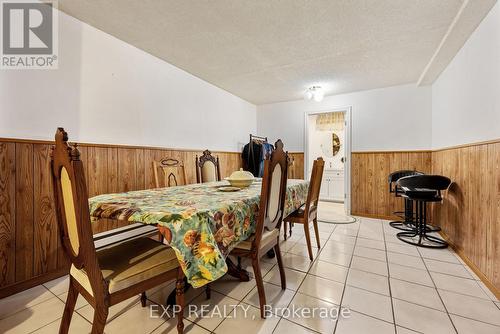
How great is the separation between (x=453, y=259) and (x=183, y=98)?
3.62 meters

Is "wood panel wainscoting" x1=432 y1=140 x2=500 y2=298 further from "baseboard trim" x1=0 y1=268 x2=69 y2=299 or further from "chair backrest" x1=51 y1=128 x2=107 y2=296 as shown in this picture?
"baseboard trim" x1=0 y1=268 x2=69 y2=299

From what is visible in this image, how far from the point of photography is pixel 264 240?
56.9 inches

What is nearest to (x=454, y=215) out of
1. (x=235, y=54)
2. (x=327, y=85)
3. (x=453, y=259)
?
(x=453, y=259)

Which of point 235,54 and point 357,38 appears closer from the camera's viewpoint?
point 357,38

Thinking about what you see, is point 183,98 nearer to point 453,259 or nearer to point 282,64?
point 282,64

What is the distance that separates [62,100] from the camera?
187 centimetres

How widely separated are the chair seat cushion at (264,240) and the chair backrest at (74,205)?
75cm

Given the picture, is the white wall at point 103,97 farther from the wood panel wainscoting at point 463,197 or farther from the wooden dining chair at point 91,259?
the wood panel wainscoting at point 463,197

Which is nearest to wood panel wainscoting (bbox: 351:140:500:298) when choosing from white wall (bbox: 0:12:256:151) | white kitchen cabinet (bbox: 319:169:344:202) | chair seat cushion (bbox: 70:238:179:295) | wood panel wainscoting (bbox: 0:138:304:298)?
white kitchen cabinet (bbox: 319:169:344:202)

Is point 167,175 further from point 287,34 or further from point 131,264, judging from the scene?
point 287,34

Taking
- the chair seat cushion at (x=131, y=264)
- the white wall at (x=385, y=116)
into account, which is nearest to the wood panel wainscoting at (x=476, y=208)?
the white wall at (x=385, y=116)

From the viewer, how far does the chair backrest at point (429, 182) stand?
229 centimetres

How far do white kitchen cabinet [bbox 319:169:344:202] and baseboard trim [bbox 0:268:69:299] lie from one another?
4967 mm

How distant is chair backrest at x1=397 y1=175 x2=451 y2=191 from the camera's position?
229cm
